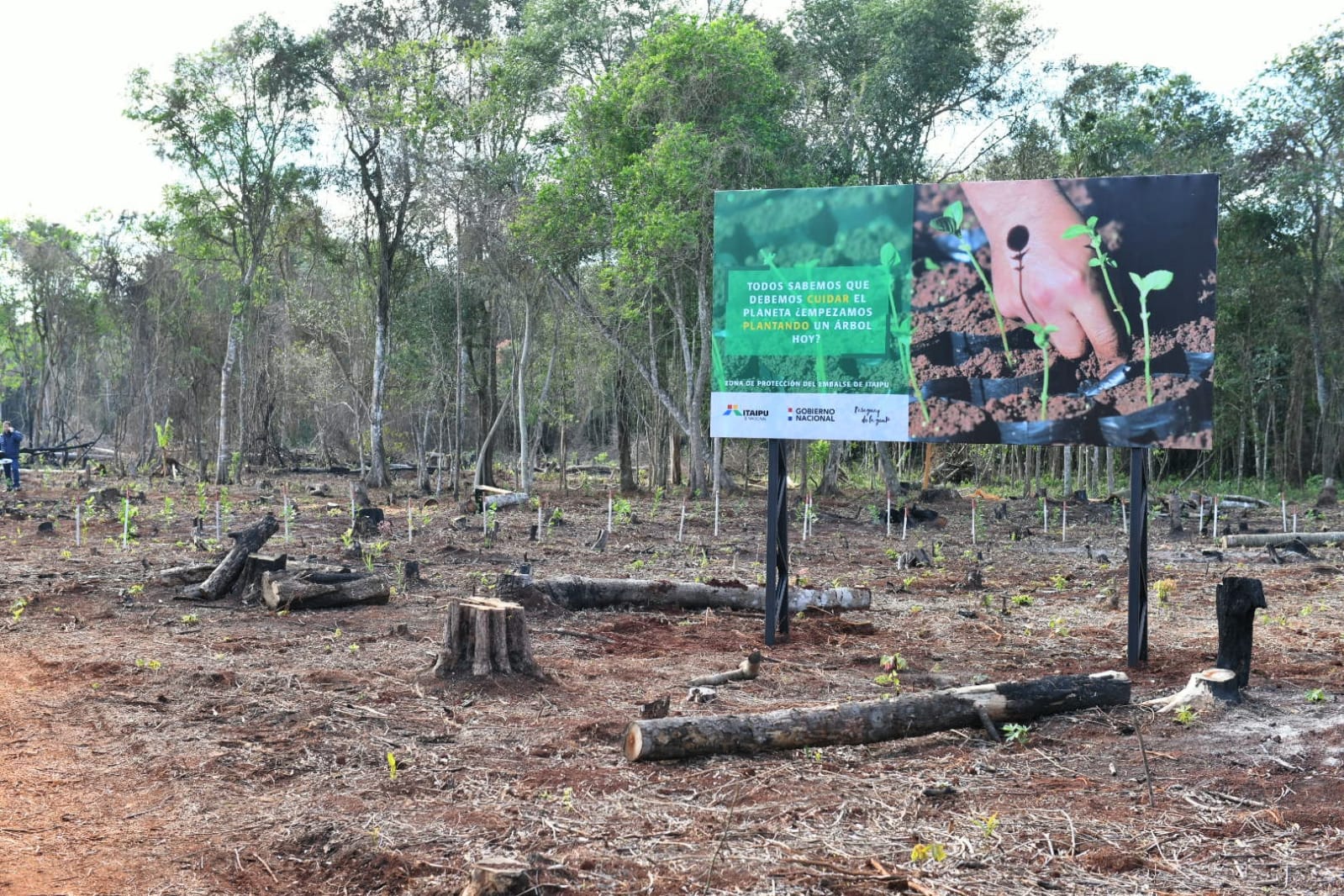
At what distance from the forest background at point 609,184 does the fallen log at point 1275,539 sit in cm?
910

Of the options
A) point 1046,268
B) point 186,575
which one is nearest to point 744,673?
point 1046,268

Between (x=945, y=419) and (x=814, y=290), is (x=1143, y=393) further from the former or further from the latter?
(x=814, y=290)

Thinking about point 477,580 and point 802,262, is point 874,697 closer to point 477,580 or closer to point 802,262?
point 802,262

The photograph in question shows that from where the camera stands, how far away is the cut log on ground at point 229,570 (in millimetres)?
11719

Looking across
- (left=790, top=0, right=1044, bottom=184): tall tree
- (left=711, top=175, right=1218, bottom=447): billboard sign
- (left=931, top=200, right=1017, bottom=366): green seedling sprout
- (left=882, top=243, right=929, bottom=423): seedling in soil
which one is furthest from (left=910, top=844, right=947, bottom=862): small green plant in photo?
(left=790, top=0, right=1044, bottom=184): tall tree

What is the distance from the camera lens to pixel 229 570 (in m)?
11.8

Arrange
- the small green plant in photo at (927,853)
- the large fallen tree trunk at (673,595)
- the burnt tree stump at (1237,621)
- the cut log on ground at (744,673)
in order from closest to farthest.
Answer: the small green plant in photo at (927,853), the burnt tree stump at (1237,621), the cut log on ground at (744,673), the large fallen tree trunk at (673,595)

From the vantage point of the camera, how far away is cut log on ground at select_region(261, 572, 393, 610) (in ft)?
36.7

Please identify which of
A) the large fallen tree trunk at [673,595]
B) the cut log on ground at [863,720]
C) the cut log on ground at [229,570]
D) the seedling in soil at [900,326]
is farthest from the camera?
the cut log on ground at [229,570]

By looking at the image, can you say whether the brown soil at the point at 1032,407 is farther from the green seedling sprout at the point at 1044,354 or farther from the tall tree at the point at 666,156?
the tall tree at the point at 666,156

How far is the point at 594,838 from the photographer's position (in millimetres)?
5094

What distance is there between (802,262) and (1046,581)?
6937 mm

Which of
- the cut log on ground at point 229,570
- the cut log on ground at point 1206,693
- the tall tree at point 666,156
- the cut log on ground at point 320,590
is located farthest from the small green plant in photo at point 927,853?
the tall tree at point 666,156

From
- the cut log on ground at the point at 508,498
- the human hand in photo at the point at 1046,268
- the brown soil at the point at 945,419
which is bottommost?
the cut log on ground at the point at 508,498
